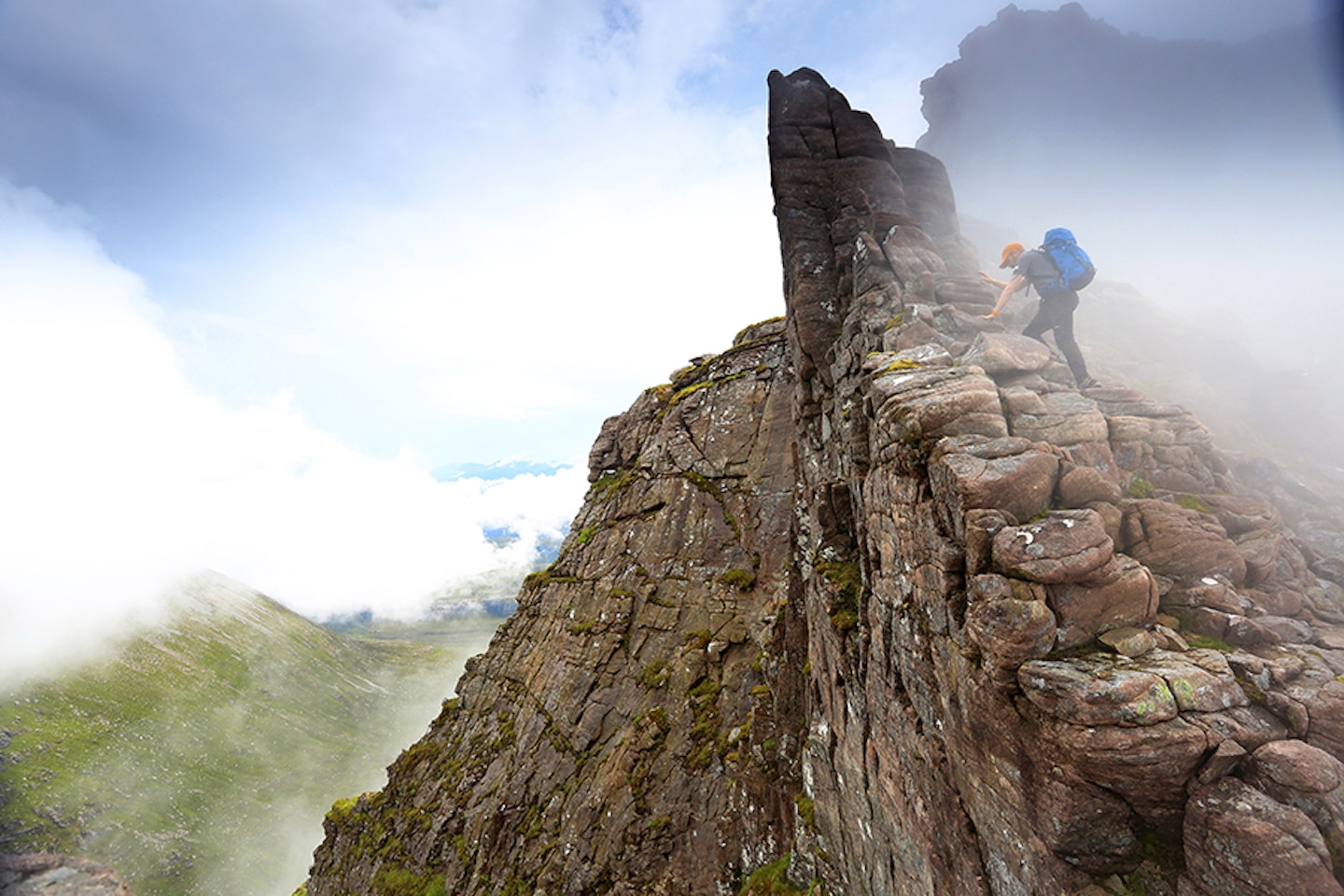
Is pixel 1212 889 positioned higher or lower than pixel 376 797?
higher

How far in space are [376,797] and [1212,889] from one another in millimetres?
67940

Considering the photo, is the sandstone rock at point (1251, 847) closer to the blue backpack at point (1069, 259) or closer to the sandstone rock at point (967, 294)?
the blue backpack at point (1069, 259)

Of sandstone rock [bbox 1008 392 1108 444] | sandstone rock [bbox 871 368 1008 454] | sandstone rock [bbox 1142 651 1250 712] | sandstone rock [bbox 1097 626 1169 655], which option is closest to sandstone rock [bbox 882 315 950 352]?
sandstone rock [bbox 871 368 1008 454]

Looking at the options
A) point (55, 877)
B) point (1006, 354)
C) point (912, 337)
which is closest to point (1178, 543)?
point (1006, 354)

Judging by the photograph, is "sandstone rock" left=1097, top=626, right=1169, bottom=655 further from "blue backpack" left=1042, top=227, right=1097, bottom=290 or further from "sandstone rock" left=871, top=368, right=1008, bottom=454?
"blue backpack" left=1042, top=227, right=1097, bottom=290

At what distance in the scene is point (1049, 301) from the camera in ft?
59.5

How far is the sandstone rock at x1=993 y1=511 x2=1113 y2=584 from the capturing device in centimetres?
1088

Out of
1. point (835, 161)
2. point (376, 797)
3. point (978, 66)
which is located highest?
point (978, 66)

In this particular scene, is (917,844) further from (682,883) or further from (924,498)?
(682,883)

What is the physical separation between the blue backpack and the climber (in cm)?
18

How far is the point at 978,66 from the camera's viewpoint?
119m

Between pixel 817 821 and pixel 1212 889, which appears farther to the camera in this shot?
pixel 817 821

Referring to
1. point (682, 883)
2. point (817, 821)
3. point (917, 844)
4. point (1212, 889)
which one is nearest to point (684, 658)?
point (682, 883)

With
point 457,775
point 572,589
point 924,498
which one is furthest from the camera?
point 572,589
